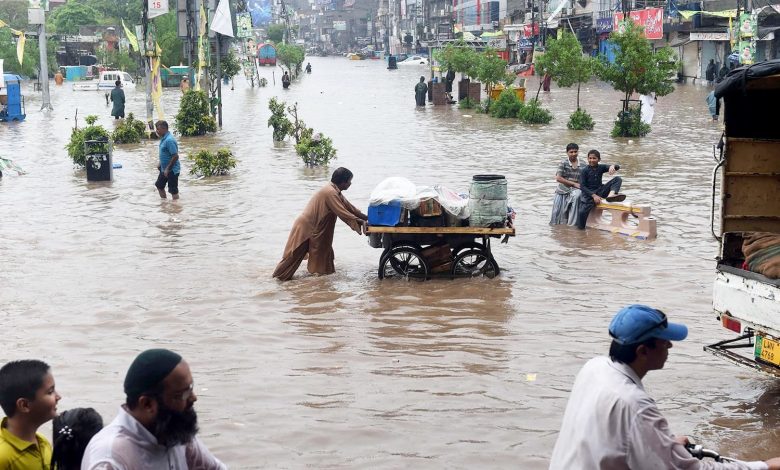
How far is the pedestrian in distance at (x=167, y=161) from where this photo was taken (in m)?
Result: 16.4

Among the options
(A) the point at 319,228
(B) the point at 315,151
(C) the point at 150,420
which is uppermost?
(C) the point at 150,420

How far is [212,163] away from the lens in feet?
67.7

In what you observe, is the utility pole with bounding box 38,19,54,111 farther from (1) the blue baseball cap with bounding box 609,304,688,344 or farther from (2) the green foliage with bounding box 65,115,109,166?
(1) the blue baseball cap with bounding box 609,304,688,344

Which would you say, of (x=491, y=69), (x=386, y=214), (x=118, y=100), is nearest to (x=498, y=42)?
(x=491, y=69)

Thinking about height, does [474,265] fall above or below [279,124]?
below

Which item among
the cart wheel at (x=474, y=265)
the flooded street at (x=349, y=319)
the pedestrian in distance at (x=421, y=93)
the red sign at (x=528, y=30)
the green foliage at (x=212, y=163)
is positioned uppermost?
the red sign at (x=528, y=30)

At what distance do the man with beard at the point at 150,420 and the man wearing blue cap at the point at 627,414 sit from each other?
132 centimetres

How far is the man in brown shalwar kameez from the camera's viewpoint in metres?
11.4

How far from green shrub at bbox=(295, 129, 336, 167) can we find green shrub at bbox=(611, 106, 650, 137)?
8502mm

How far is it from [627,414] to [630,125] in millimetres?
24595

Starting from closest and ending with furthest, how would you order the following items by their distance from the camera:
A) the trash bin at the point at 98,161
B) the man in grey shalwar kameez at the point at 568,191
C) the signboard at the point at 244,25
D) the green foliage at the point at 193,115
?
the man in grey shalwar kameez at the point at 568,191 → the trash bin at the point at 98,161 → the green foliage at the point at 193,115 → the signboard at the point at 244,25

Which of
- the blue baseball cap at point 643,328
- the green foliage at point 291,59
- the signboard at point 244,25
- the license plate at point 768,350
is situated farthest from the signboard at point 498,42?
the blue baseball cap at point 643,328

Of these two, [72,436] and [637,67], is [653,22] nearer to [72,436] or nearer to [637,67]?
[637,67]

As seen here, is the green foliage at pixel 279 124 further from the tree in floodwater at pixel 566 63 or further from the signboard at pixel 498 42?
the signboard at pixel 498 42
